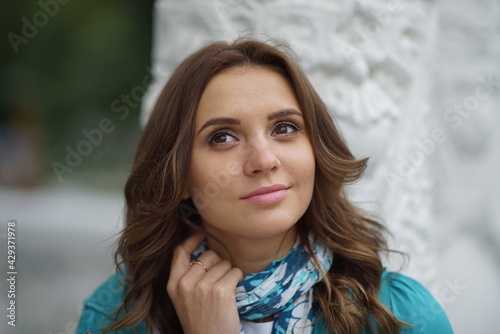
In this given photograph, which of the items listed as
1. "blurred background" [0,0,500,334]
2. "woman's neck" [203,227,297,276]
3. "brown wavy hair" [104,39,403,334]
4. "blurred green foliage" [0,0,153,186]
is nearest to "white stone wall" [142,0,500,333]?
"blurred background" [0,0,500,334]

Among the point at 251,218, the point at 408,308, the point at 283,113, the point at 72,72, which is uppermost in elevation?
the point at 72,72

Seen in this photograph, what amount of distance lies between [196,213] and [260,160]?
0.50 meters

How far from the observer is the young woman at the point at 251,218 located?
5.06 ft

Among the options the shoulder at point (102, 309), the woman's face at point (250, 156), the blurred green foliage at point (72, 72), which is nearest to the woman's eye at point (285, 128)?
the woman's face at point (250, 156)

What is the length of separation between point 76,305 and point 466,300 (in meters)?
2.93

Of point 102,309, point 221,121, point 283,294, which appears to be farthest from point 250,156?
point 102,309

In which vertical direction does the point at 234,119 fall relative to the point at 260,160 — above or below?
above

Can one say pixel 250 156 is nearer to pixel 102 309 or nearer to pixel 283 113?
pixel 283 113

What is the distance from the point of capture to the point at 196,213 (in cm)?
187

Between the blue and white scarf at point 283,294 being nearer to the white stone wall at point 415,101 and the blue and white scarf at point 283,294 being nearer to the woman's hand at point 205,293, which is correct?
the woman's hand at point 205,293

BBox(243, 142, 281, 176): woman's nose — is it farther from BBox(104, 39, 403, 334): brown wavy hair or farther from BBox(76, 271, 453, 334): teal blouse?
BBox(76, 271, 453, 334): teal blouse

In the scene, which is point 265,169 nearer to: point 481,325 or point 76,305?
point 481,325

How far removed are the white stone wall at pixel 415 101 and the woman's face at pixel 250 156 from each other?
0.59m

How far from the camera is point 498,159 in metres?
2.47
